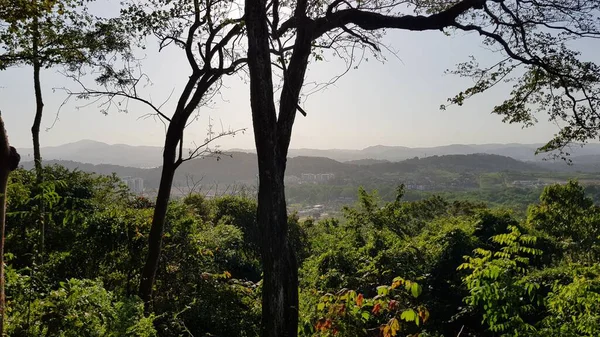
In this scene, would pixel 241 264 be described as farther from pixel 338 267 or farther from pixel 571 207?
pixel 571 207

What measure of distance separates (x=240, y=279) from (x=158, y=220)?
2.75m

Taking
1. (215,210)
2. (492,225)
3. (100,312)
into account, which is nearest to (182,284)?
(100,312)

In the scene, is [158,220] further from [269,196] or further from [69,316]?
[69,316]

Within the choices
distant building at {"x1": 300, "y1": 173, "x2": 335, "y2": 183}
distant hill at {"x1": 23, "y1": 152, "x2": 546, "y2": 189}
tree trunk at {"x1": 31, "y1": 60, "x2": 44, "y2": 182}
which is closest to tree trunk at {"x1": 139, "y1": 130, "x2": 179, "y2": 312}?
tree trunk at {"x1": 31, "y1": 60, "x2": 44, "y2": 182}

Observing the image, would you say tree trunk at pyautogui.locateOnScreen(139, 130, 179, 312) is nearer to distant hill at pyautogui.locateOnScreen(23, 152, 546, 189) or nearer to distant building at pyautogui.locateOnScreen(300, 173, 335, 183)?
distant hill at pyautogui.locateOnScreen(23, 152, 546, 189)

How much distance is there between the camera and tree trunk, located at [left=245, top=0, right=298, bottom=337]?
3105 millimetres

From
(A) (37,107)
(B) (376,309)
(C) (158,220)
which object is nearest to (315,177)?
(A) (37,107)

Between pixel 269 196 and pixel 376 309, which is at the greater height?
pixel 269 196

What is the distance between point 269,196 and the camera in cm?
321

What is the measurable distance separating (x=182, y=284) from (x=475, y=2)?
588 cm

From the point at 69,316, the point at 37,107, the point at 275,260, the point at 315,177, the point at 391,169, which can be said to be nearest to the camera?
the point at 69,316

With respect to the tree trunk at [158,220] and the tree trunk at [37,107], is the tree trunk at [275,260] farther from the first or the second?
the tree trunk at [37,107]

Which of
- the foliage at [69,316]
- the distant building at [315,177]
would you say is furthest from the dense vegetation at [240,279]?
the distant building at [315,177]

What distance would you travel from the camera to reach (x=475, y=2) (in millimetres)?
Answer: 4090
